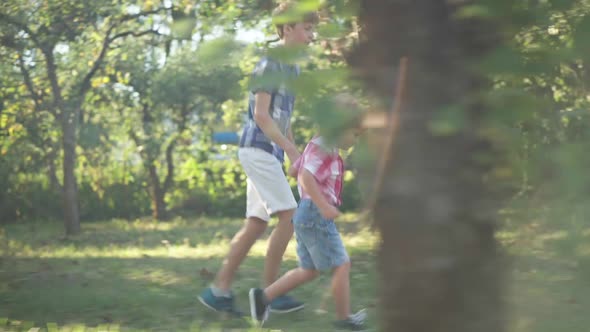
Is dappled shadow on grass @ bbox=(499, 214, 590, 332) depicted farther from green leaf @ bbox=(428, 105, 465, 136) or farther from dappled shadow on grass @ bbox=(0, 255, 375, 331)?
dappled shadow on grass @ bbox=(0, 255, 375, 331)

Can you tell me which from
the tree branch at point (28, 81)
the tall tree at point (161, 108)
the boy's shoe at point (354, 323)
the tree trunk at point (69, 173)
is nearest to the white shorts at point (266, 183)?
the boy's shoe at point (354, 323)

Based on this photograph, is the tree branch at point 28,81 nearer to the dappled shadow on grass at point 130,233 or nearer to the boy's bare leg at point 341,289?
the dappled shadow on grass at point 130,233

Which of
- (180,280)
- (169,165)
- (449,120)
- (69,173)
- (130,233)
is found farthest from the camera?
(169,165)

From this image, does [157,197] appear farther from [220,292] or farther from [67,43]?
[220,292]

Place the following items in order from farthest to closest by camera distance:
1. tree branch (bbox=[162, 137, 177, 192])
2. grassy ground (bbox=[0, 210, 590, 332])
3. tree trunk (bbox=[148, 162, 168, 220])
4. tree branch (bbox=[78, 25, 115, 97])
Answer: tree branch (bbox=[162, 137, 177, 192])
tree trunk (bbox=[148, 162, 168, 220])
tree branch (bbox=[78, 25, 115, 97])
grassy ground (bbox=[0, 210, 590, 332])

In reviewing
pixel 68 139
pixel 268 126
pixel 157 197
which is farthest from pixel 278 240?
pixel 157 197

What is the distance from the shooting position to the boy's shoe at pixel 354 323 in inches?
205

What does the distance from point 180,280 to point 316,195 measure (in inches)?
119

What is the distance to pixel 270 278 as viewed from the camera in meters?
5.93

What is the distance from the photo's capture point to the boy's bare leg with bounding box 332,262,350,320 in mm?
5297

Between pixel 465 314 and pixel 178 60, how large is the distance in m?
16.5

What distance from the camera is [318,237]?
5.32 meters

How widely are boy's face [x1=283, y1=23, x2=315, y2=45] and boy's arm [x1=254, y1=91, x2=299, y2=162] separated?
2578mm

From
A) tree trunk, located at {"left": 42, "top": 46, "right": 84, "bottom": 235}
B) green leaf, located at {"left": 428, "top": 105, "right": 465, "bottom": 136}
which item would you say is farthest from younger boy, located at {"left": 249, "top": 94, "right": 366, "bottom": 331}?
tree trunk, located at {"left": 42, "top": 46, "right": 84, "bottom": 235}
